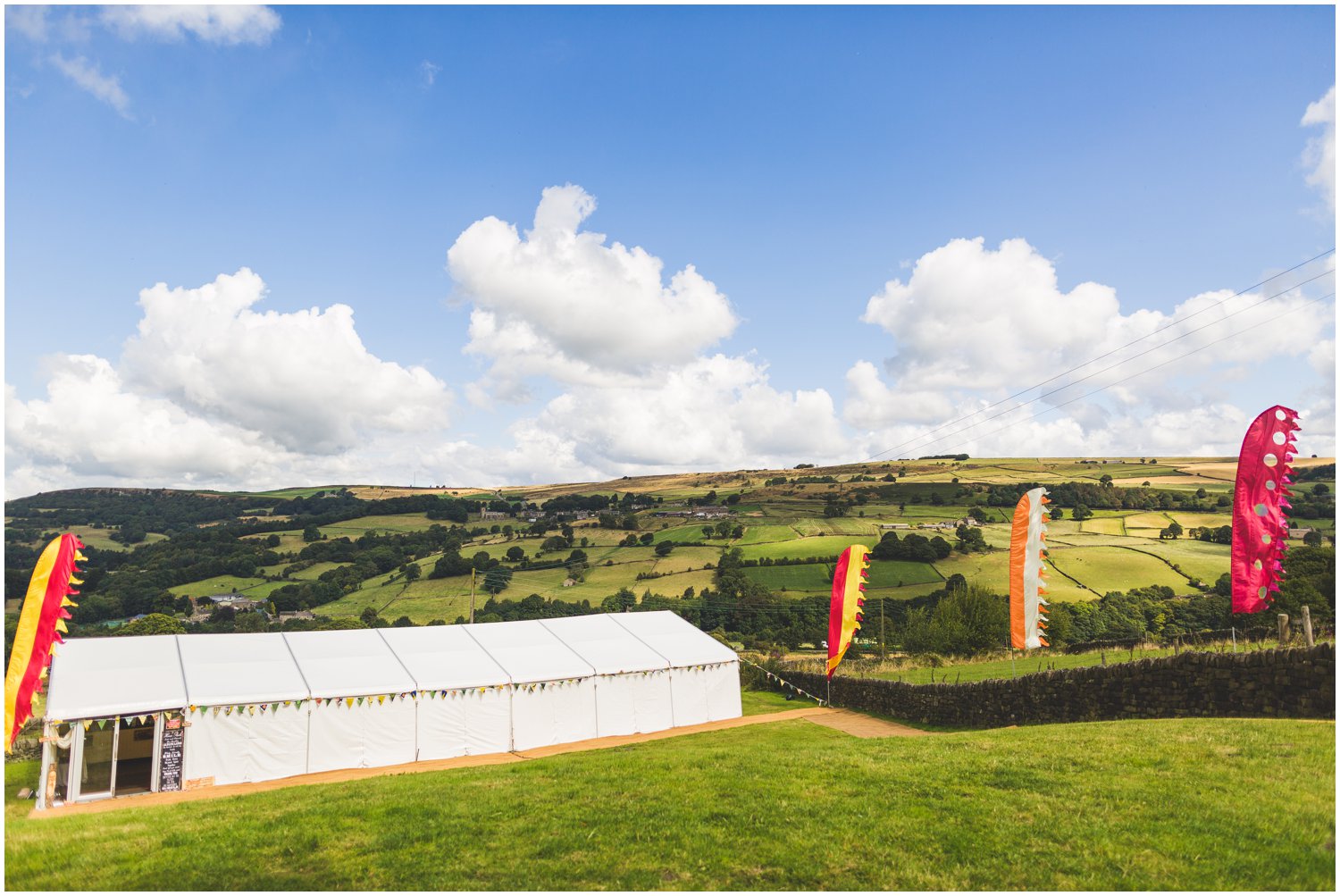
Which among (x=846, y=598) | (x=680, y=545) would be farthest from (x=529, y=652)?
(x=680, y=545)

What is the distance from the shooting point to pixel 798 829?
26.5ft

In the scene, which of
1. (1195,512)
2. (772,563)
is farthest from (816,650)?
(1195,512)

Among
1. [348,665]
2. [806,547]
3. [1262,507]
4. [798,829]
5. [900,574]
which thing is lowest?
[798,829]

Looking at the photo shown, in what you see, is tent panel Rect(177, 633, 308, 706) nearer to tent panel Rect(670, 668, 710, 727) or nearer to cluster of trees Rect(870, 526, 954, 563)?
tent panel Rect(670, 668, 710, 727)

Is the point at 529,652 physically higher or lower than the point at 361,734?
higher

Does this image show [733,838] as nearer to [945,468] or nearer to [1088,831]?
[1088,831]

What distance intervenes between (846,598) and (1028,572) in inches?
241

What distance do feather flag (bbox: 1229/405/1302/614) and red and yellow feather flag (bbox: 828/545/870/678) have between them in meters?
11.4

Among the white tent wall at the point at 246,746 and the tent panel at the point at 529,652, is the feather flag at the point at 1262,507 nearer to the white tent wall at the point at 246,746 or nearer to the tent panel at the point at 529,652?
the tent panel at the point at 529,652

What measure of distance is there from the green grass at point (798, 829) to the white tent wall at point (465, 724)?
31.0ft

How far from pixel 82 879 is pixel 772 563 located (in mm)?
60543

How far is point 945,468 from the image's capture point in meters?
100

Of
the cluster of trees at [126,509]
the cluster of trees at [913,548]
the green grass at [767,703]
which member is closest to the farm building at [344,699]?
the green grass at [767,703]

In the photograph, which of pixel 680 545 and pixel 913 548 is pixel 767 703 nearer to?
pixel 913 548
